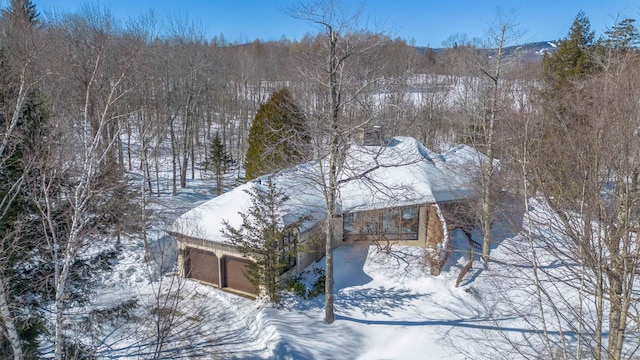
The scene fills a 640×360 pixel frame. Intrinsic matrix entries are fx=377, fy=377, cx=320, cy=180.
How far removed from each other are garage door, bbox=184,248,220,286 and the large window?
18.0 feet

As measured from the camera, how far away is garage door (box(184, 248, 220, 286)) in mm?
14602

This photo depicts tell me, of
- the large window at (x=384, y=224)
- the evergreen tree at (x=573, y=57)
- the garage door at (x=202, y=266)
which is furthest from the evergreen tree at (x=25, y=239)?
the evergreen tree at (x=573, y=57)

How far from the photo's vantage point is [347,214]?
16.0 meters

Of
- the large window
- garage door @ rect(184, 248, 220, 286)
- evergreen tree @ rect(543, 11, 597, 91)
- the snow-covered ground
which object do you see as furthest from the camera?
evergreen tree @ rect(543, 11, 597, 91)

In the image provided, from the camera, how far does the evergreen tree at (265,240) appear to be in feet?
41.4

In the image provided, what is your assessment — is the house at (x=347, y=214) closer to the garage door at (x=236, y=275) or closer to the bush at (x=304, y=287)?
the garage door at (x=236, y=275)

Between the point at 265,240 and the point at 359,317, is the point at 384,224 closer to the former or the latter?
the point at 359,317

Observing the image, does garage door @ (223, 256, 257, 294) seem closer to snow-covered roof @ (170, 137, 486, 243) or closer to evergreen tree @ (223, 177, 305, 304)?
evergreen tree @ (223, 177, 305, 304)

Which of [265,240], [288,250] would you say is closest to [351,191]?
[288,250]

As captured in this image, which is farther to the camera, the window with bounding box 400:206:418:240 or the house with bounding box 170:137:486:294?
the window with bounding box 400:206:418:240

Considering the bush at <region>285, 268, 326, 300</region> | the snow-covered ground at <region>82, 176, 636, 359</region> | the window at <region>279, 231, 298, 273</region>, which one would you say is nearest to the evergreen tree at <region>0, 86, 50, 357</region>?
the snow-covered ground at <region>82, 176, 636, 359</region>

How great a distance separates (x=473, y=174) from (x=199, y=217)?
1161 centimetres

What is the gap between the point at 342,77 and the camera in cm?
1109

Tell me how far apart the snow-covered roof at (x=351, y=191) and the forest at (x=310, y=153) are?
48.7 inches
